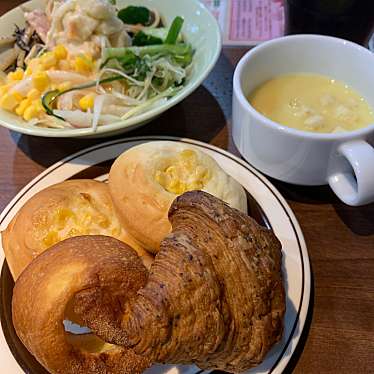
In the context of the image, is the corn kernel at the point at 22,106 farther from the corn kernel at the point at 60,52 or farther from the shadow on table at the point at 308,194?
the shadow on table at the point at 308,194

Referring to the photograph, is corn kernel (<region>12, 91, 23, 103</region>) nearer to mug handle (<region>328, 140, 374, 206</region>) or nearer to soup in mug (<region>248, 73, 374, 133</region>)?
soup in mug (<region>248, 73, 374, 133</region>)

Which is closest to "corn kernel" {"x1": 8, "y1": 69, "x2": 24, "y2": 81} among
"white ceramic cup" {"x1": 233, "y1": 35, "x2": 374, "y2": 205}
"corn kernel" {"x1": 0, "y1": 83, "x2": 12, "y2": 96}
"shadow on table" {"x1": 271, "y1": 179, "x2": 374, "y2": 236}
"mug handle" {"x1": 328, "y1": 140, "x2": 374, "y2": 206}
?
"corn kernel" {"x1": 0, "y1": 83, "x2": 12, "y2": 96}

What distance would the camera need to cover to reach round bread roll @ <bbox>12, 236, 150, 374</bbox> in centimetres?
76

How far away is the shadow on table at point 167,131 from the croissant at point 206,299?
557 millimetres

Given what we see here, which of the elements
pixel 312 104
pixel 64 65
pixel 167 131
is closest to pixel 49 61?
pixel 64 65

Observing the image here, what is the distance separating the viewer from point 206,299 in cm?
73

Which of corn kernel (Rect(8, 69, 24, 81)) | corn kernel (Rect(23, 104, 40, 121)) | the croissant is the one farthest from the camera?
corn kernel (Rect(8, 69, 24, 81))

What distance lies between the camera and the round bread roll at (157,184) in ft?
3.11

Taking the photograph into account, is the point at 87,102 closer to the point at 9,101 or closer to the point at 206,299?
the point at 9,101

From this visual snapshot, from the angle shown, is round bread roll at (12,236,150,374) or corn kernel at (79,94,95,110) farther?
corn kernel at (79,94,95,110)

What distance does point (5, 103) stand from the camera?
4.17 ft

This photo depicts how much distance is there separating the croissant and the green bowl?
1.41 ft

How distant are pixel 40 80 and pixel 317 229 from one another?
842mm

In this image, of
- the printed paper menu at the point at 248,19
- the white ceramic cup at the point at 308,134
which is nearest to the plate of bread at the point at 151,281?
the white ceramic cup at the point at 308,134
